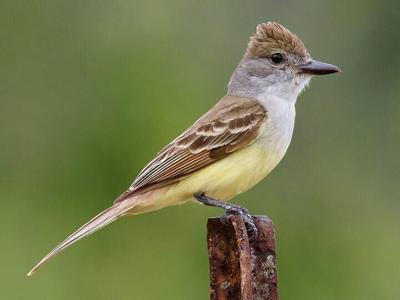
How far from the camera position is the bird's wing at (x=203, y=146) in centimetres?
566

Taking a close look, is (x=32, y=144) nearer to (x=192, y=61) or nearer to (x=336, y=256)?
(x=192, y=61)

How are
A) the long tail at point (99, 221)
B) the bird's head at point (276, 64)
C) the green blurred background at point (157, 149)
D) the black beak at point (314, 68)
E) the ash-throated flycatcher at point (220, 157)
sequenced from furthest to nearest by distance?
the green blurred background at point (157, 149)
the bird's head at point (276, 64)
the black beak at point (314, 68)
the ash-throated flycatcher at point (220, 157)
the long tail at point (99, 221)

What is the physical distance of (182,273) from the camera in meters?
7.86

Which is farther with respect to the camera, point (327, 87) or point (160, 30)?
point (327, 87)

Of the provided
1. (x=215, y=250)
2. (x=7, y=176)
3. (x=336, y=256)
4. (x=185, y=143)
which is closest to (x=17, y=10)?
(x=7, y=176)

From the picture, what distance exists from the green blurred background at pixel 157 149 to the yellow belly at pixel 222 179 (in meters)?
1.84

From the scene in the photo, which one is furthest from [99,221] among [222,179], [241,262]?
[241,262]

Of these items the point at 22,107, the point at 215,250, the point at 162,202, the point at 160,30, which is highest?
the point at 160,30

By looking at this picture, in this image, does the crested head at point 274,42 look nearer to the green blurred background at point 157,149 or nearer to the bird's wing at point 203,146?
the bird's wing at point 203,146

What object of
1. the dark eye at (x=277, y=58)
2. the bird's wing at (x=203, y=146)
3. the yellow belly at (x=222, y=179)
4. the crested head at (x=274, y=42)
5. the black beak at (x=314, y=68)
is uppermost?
the crested head at (x=274, y=42)

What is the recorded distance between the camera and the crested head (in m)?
6.23

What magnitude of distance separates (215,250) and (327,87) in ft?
22.9

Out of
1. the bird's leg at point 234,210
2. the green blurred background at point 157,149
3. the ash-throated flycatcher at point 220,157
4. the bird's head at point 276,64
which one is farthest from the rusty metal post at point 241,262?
the green blurred background at point 157,149

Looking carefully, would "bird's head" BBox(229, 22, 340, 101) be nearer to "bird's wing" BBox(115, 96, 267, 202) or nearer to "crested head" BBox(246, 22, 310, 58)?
"crested head" BBox(246, 22, 310, 58)
